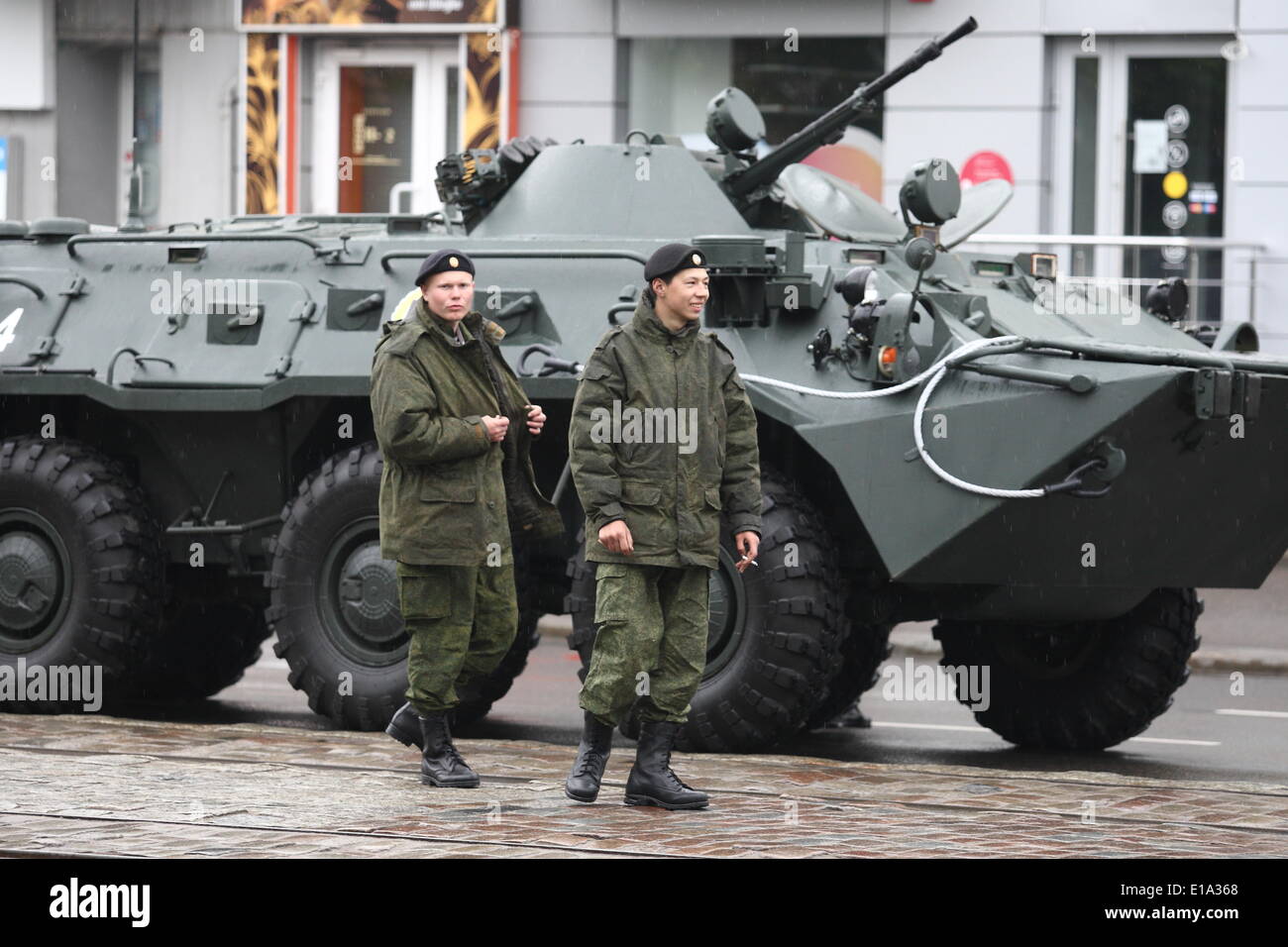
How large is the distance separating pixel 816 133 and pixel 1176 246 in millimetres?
7603

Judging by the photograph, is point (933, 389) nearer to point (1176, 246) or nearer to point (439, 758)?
point (439, 758)

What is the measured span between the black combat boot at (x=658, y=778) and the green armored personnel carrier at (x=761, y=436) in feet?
5.20

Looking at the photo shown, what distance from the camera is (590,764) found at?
26.3 ft

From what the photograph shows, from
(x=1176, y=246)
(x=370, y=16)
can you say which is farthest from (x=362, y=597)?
(x=370, y=16)

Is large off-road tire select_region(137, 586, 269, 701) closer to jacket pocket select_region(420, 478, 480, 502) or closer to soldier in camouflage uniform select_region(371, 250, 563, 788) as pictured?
soldier in camouflage uniform select_region(371, 250, 563, 788)

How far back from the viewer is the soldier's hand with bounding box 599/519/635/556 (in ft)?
25.5

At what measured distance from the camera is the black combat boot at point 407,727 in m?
8.52

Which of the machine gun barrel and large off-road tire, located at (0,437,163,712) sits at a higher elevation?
the machine gun barrel

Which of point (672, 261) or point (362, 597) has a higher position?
point (672, 261)

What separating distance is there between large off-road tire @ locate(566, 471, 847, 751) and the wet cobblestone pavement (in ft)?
0.67

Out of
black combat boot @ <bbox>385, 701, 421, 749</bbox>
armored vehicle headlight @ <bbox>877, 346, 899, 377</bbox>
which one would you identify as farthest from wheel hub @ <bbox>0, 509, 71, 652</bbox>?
armored vehicle headlight @ <bbox>877, 346, 899, 377</bbox>

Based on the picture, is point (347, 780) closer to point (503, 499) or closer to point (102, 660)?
point (503, 499)

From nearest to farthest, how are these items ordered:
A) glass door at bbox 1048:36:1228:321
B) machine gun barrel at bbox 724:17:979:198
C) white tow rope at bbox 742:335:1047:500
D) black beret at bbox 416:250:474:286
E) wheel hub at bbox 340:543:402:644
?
black beret at bbox 416:250:474:286 → white tow rope at bbox 742:335:1047:500 → wheel hub at bbox 340:543:402:644 → machine gun barrel at bbox 724:17:979:198 → glass door at bbox 1048:36:1228:321
